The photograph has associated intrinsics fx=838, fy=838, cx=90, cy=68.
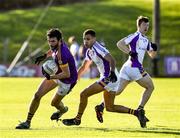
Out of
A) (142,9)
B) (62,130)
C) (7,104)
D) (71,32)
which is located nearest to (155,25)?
(71,32)

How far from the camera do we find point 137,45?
17.8 m

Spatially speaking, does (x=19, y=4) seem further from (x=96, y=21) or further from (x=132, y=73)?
(x=132, y=73)

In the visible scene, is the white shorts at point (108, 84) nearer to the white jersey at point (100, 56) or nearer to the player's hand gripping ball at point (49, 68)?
the white jersey at point (100, 56)

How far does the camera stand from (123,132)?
52.8 ft

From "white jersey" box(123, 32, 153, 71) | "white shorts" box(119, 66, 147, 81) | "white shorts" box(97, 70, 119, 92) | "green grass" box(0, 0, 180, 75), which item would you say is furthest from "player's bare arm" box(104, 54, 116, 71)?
"green grass" box(0, 0, 180, 75)

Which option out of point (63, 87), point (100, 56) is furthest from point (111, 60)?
point (63, 87)

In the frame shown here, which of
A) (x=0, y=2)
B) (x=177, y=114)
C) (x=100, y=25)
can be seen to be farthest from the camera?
(x=0, y=2)

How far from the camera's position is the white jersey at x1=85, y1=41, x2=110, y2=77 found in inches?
665

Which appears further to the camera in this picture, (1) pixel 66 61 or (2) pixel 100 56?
(2) pixel 100 56

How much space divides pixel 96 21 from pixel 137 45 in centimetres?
5033

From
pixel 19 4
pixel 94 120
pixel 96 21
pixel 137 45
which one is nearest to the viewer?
pixel 137 45

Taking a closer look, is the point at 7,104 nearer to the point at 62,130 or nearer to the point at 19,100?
the point at 19,100

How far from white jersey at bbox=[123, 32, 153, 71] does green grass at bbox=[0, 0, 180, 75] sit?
38.6 metres

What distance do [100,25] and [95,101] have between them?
134ft
